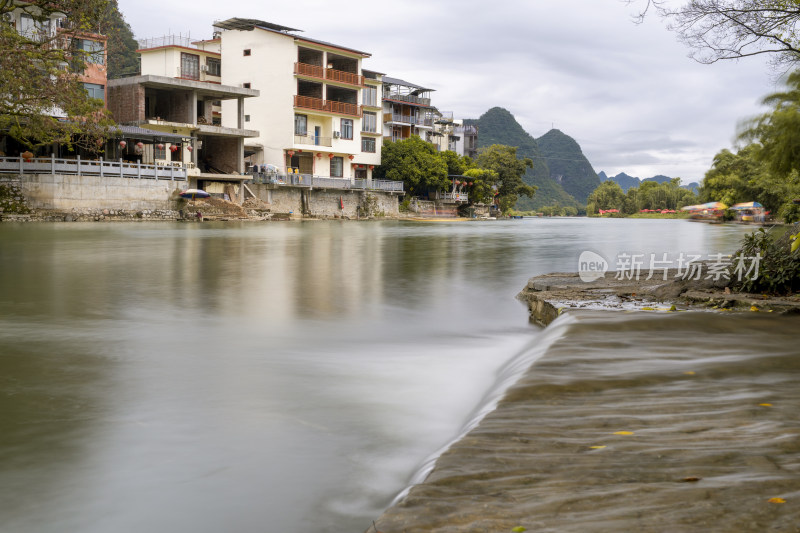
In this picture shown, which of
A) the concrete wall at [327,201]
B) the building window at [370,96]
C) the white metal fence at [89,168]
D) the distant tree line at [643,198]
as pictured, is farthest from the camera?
the distant tree line at [643,198]

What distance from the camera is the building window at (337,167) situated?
53500mm

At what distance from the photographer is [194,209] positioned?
39.5m

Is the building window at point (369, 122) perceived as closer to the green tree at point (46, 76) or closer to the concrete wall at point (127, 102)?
the concrete wall at point (127, 102)

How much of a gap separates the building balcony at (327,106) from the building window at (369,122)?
2.23 meters

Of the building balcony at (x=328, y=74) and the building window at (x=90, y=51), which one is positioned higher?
the building balcony at (x=328, y=74)

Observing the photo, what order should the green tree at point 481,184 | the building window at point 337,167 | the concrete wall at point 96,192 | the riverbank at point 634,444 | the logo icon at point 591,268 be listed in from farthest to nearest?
the green tree at point 481,184
the building window at point 337,167
the concrete wall at point 96,192
the logo icon at point 591,268
the riverbank at point 634,444

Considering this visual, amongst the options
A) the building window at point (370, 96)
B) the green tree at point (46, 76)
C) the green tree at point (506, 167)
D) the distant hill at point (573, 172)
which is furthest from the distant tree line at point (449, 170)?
the distant hill at point (573, 172)

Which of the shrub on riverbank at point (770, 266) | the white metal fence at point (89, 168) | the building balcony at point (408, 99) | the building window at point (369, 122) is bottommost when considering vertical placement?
the shrub on riverbank at point (770, 266)

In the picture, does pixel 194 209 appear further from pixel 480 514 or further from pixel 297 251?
pixel 480 514

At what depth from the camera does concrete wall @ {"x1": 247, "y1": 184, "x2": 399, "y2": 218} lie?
4641 cm

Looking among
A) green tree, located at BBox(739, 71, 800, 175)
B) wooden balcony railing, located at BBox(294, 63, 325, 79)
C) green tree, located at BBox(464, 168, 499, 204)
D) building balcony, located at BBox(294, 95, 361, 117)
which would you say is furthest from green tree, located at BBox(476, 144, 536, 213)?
green tree, located at BBox(739, 71, 800, 175)

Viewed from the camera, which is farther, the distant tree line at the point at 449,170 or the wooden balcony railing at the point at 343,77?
the distant tree line at the point at 449,170

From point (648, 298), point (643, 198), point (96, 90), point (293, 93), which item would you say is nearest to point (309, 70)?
point (293, 93)

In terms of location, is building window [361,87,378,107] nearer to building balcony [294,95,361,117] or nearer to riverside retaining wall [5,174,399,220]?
building balcony [294,95,361,117]
